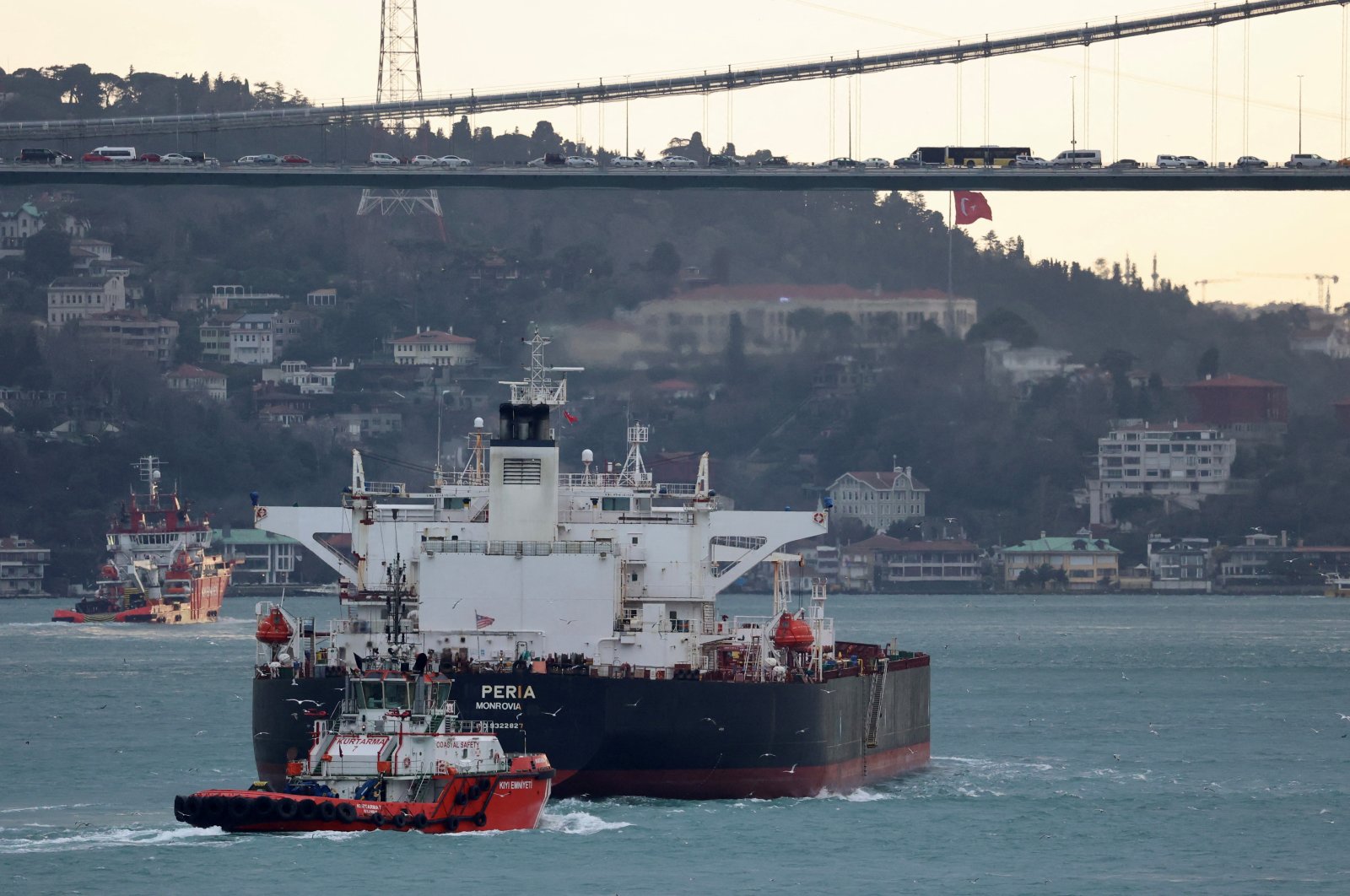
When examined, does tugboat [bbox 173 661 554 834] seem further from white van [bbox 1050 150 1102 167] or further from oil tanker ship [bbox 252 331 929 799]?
white van [bbox 1050 150 1102 167]

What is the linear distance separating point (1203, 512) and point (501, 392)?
4543 centimetres

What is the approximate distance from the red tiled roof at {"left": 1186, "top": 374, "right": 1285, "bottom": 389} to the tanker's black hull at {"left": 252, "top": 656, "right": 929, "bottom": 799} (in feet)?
408

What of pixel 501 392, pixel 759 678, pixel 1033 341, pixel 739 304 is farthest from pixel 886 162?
pixel 759 678

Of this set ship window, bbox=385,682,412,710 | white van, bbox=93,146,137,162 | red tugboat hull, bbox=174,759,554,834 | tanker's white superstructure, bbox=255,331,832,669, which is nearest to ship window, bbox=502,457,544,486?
tanker's white superstructure, bbox=255,331,832,669

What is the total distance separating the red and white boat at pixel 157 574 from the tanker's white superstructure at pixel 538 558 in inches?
3183

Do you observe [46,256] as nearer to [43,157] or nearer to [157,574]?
[157,574]

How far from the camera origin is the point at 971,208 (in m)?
116

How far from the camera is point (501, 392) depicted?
172m

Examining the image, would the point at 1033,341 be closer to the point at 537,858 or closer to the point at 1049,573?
the point at 1049,573

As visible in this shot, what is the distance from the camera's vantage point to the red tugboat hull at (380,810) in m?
37.5

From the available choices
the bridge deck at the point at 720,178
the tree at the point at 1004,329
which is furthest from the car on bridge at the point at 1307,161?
the tree at the point at 1004,329

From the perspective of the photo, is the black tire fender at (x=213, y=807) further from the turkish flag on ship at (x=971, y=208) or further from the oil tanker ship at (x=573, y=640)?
the turkish flag on ship at (x=971, y=208)

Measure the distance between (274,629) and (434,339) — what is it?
13808 cm

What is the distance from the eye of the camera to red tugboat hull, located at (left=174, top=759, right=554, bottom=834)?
37469 millimetres
